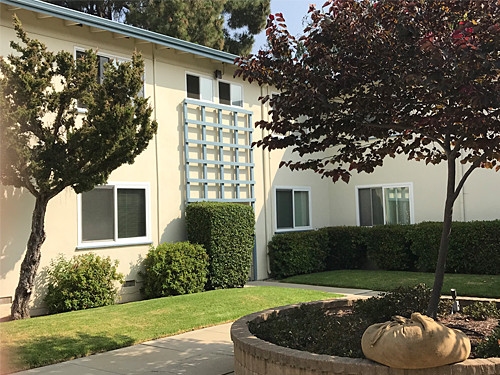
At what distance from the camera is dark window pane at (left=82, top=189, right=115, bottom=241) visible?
38.3 ft

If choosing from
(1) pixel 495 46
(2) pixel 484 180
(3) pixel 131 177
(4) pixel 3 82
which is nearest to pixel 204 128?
(3) pixel 131 177

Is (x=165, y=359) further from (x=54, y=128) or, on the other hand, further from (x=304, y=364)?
(x=54, y=128)

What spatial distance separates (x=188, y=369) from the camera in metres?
6.58

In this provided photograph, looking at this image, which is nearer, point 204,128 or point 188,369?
point 188,369

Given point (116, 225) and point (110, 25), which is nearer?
point (110, 25)

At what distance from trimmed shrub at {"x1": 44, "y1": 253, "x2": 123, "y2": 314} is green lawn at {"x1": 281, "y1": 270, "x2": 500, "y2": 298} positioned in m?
5.55

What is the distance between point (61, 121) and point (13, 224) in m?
2.23

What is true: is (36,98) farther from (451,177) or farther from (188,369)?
(451,177)

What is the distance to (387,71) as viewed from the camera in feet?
19.1

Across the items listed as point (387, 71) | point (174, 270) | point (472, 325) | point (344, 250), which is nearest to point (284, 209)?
point (344, 250)

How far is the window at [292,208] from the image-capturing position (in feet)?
54.9

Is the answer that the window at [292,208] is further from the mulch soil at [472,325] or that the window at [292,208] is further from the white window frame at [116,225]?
the mulch soil at [472,325]

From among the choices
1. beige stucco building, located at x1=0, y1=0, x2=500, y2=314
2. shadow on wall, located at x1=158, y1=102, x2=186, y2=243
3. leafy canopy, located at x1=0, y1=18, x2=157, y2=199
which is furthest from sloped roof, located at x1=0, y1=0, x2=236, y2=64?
shadow on wall, located at x1=158, y1=102, x2=186, y2=243

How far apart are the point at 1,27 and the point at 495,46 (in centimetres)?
906
